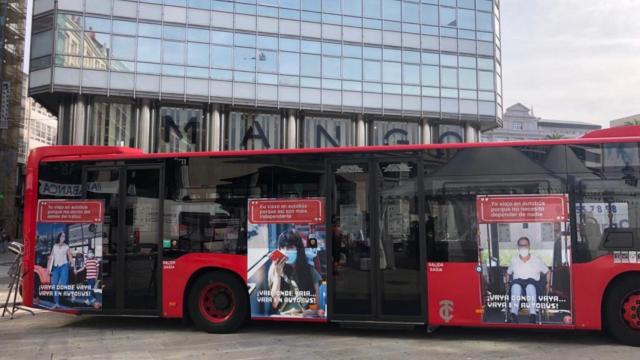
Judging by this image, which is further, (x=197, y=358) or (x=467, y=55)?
(x=467, y=55)

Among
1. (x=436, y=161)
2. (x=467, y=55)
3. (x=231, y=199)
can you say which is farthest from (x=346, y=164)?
(x=467, y=55)

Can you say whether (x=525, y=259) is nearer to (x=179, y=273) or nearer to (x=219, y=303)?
(x=219, y=303)

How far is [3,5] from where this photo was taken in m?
41.5

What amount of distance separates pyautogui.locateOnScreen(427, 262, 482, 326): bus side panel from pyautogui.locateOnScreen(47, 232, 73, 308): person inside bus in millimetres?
6000

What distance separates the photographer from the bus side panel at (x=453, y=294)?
25.2ft

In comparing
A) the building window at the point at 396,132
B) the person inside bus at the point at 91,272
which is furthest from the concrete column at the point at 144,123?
the person inside bus at the point at 91,272

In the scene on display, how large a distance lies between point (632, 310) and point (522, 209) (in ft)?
6.46

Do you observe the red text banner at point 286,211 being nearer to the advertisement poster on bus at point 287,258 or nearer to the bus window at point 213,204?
the advertisement poster on bus at point 287,258

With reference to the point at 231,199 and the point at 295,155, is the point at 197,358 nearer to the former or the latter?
the point at 231,199

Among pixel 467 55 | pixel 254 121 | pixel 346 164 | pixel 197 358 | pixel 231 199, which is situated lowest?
pixel 197 358

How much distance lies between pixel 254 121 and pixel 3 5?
23.4 meters

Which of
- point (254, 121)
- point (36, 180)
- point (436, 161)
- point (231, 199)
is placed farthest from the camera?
point (254, 121)

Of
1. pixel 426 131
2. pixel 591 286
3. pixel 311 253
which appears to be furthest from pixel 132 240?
pixel 426 131

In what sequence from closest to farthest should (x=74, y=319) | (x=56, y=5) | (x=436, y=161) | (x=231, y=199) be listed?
(x=436, y=161) → (x=231, y=199) → (x=74, y=319) → (x=56, y=5)
